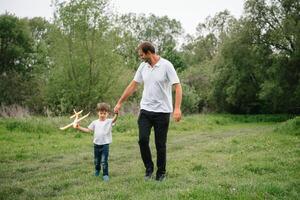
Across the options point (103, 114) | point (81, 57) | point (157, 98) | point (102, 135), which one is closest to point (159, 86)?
point (157, 98)

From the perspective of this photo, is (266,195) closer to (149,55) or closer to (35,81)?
(149,55)

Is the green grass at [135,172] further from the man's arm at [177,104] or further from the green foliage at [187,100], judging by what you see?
the green foliage at [187,100]

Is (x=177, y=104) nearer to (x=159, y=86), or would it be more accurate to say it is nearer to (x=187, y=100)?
(x=159, y=86)

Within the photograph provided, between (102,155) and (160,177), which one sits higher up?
(102,155)

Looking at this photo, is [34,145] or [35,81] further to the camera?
[35,81]

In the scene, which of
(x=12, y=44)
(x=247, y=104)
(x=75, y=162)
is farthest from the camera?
(x=12, y=44)

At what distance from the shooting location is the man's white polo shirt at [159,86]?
330 inches

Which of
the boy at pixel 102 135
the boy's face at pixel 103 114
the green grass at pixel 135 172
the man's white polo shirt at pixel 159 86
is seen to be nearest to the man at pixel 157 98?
the man's white polo shirt at pixel 159 86

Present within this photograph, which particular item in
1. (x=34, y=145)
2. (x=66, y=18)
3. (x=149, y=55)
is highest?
(x=66, y=18)

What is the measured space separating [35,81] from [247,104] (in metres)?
23.0

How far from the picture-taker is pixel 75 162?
12.1 metres

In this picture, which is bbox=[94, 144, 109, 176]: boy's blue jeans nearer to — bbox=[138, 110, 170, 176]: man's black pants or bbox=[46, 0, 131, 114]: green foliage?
bbox=[138, 110, 170, 176]: man's black pants

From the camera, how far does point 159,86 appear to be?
27.6ft

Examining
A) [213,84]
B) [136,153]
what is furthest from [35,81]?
[136,153]
